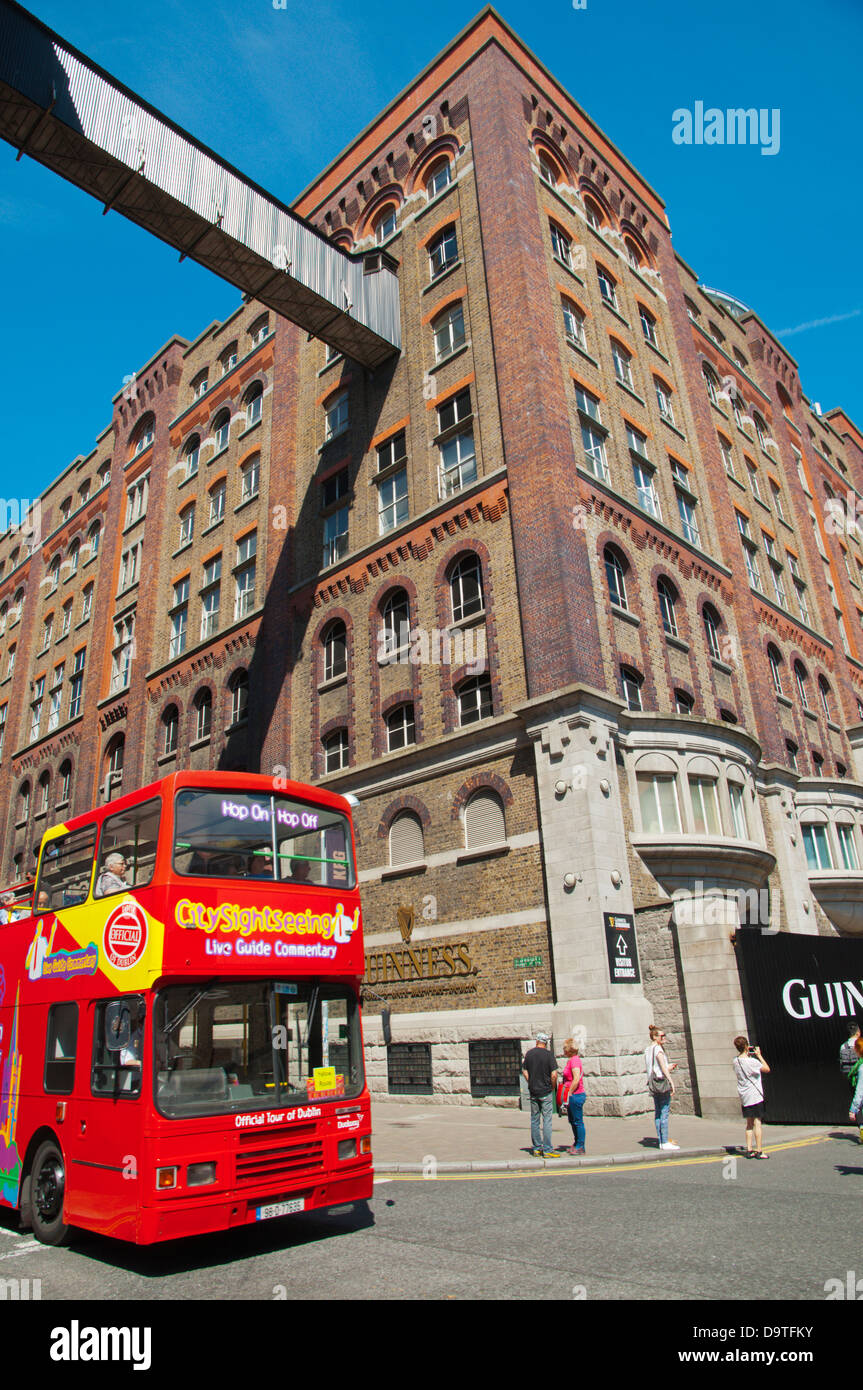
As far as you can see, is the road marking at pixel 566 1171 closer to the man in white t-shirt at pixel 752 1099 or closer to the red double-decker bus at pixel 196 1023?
the man in white t-shirt at pixel 752 1099

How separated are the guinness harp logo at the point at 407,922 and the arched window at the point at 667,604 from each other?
1093 cm

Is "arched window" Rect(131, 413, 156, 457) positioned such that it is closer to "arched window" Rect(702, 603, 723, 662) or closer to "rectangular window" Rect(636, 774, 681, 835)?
"arched window" Rect(702, 603, 723, 662)

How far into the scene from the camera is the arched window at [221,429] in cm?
3784

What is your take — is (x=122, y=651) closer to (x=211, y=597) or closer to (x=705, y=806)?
(x=211, y=597)

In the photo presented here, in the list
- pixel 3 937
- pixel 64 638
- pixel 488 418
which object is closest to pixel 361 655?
→ pixel 488 418

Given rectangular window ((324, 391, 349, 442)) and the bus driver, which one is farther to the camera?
rectangular window ((324, 391, 349, 442))

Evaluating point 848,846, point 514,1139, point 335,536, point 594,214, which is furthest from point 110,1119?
point 594,214

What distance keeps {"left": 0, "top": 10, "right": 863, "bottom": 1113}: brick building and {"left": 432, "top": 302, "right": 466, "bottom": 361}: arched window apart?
14 centimetres

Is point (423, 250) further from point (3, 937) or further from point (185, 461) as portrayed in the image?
point (3, 937)

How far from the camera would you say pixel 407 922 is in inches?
876

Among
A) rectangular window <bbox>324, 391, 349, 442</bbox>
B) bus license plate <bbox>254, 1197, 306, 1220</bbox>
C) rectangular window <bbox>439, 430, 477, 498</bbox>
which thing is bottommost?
bus license plate <bbox>254, 1197, 306, 1220</bbox>

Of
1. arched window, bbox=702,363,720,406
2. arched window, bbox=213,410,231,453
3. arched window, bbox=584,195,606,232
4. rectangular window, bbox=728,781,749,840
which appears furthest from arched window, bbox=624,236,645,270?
rectangular window, bbox=728,781,749,840

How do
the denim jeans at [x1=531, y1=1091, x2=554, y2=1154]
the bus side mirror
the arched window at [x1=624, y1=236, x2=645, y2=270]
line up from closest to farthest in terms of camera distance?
the bus side mirror → the denim jeans at [x1=531, y1=1091, x2=554, y2=1154] → the arched window at [x1=624, y1=236, x2=645, y2=270]

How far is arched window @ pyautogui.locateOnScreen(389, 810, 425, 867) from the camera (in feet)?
74.9
